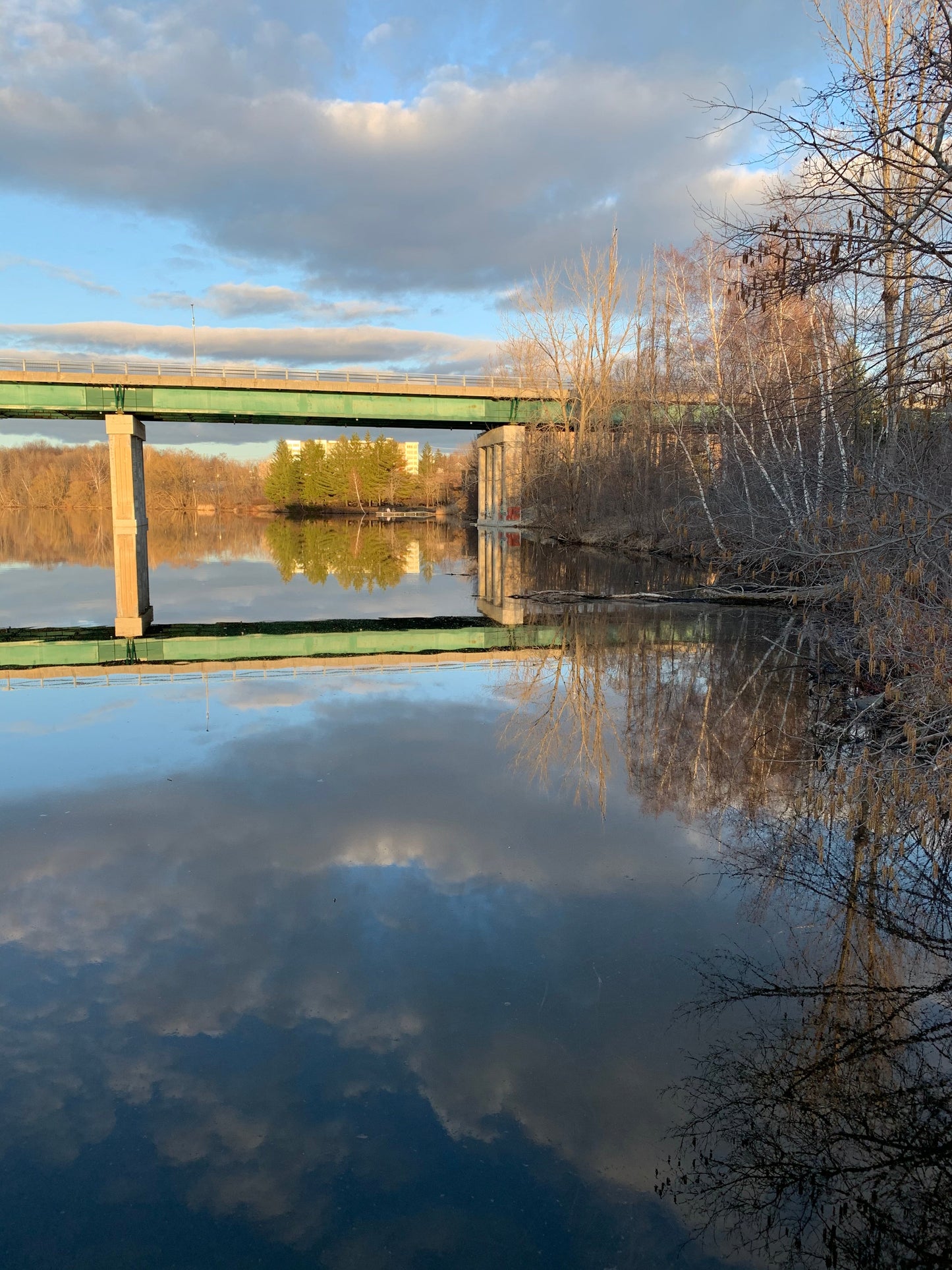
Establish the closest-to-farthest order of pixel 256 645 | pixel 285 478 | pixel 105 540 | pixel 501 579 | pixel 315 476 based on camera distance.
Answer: pixel 256 645 → pixel 501 579 → pixel 105 540 → pixel 315 476 → pixel 285 478

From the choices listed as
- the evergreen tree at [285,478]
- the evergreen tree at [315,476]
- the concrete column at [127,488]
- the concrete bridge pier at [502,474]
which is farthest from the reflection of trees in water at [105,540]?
the evergreen tree at [285,478]

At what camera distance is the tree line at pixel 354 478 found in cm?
11519

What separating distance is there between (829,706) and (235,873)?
8220 mm

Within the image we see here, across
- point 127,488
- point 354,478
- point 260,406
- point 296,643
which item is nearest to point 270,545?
point 260,406

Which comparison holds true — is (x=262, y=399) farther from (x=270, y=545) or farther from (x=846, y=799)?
(x=846, y=799)

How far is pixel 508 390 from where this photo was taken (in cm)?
5288

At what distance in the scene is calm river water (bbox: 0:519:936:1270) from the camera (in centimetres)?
356

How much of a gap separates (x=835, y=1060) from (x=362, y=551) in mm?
44640

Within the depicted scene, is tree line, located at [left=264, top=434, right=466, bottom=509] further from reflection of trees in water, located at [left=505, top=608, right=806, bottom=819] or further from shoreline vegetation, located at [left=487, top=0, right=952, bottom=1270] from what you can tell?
shoreline vegetation, located at [left=487, top=0, right=952, bottom=1270]

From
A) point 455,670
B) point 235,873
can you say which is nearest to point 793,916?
point 235,873

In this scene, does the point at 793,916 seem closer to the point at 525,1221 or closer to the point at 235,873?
the point at 525,1221

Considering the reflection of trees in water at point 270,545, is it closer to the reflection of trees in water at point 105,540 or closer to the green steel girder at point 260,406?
the reflection of trees in water at point 105,540

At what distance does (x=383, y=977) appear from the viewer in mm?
5285

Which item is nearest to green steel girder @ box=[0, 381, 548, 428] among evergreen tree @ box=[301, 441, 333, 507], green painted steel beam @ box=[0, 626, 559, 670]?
green painted steel beam @ box=[0, 626, 559, 670]
